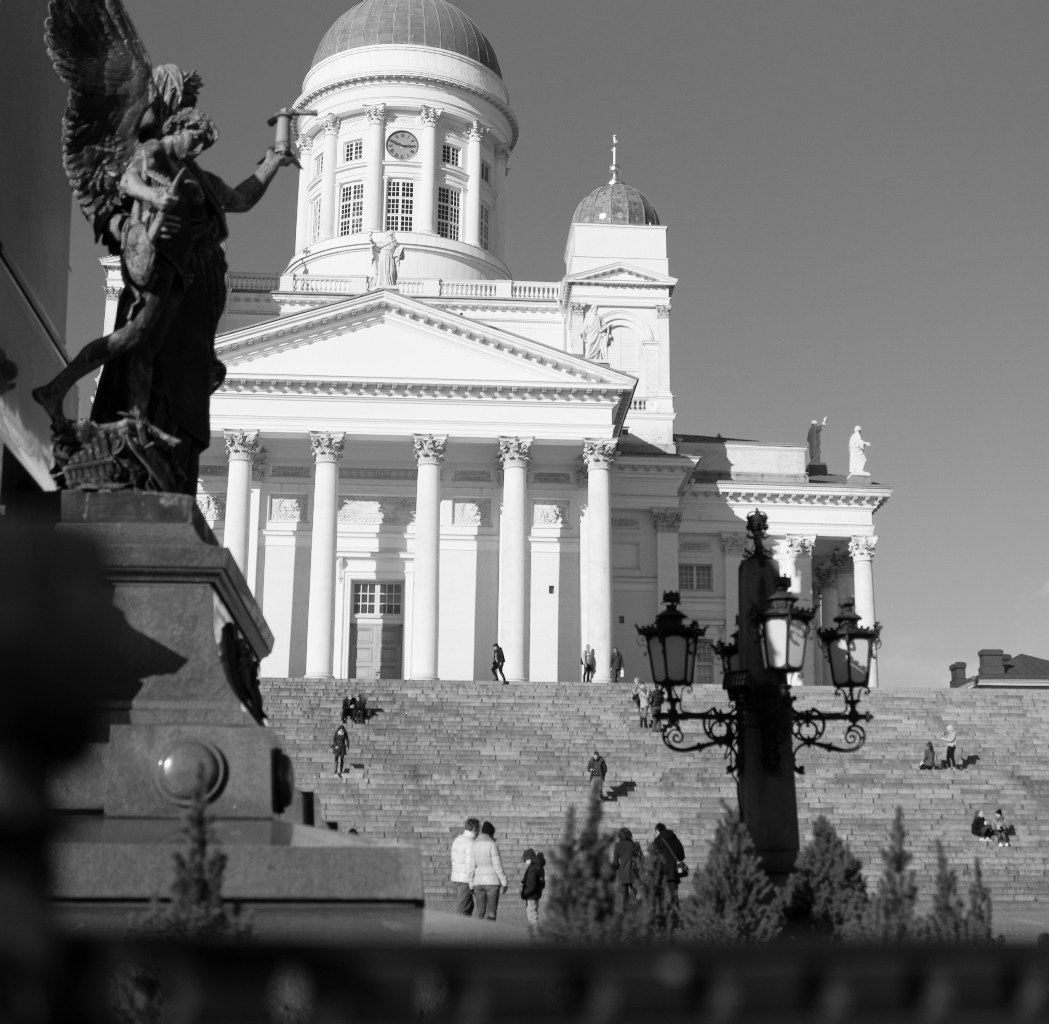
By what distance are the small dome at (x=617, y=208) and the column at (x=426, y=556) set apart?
1763cm

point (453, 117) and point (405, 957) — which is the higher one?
point (453, 117)

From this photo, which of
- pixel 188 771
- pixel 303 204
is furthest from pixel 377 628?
pixel 188 771

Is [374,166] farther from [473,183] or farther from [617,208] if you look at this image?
[617,208]

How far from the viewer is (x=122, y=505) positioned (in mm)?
5730

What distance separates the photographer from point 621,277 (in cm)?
5869

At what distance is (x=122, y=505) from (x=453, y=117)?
62132 mm

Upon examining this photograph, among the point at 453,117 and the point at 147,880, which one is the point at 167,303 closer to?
the point at 147,880

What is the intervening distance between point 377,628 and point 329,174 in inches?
907

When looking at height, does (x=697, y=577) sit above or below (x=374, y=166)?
below

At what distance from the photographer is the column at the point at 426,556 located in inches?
1775

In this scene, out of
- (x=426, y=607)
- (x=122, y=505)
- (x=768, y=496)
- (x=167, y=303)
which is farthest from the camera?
(x=768, y=496)

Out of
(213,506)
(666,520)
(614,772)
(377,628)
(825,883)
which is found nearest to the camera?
(825,883)

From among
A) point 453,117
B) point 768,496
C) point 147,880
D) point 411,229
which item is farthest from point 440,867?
point 453,117

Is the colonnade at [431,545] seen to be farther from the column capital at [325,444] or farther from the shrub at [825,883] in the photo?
the shrub at [825,883]
